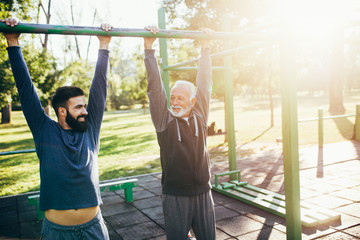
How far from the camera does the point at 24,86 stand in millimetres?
1777

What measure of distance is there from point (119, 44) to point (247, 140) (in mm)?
30866

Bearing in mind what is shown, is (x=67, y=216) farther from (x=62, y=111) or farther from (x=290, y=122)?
(x=290, y=122)

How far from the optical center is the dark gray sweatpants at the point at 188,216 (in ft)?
6.89

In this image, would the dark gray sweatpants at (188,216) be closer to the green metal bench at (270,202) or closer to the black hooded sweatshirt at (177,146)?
the black hooded sweatshirt at (177,146)

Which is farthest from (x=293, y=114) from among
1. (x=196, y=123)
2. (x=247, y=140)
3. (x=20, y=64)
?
(x=247, y=140)

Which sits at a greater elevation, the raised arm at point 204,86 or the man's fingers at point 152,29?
the man's fingers at point 152,29

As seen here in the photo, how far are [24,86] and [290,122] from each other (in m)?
2.09

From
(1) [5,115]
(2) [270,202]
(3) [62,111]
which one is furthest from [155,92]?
(1) [5,115]

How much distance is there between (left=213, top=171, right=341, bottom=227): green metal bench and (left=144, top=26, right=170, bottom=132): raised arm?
238 centimetres

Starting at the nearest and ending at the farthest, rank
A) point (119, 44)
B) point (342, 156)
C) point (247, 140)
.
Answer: point (342, 156) < point (247, 140) < point (119, 44)

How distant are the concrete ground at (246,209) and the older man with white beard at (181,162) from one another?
4.61ft

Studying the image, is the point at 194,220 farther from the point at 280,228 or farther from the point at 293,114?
the point at 280,228

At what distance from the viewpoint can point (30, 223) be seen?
13.4ft

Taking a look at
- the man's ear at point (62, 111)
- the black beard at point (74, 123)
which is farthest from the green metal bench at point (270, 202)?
the man's ear at point (62, 111)
